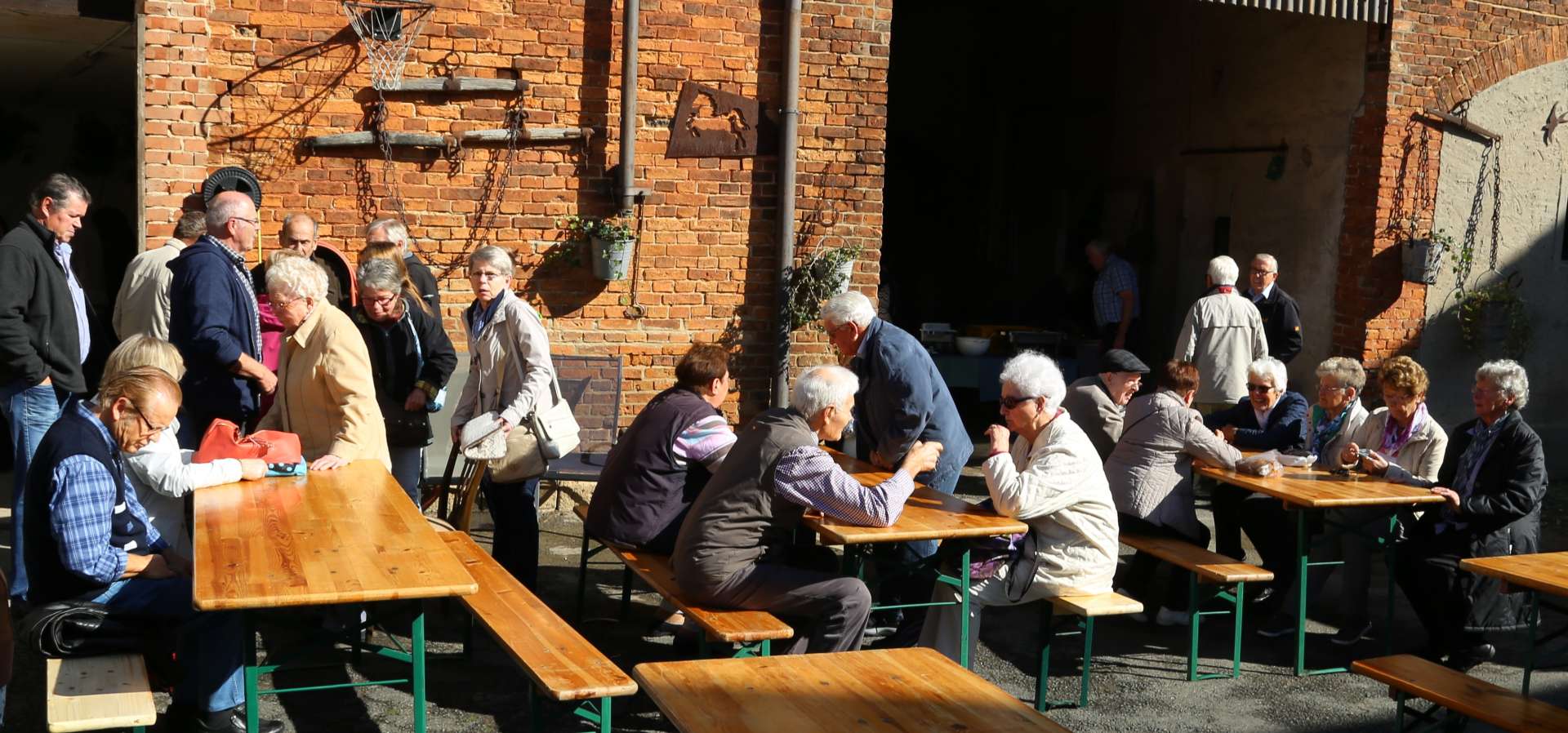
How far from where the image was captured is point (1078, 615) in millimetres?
5305

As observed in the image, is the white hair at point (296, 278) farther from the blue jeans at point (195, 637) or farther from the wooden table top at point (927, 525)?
the wooden table top at point (927, 525)

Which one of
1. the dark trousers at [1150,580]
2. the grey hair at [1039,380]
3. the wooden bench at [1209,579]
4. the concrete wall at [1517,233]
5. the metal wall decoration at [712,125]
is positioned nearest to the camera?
the grey hair at [1039,380]

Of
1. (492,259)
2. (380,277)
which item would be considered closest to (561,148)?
(492,259)

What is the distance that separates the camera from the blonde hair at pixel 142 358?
450 centimetres

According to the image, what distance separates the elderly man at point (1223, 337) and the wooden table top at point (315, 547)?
5629mm

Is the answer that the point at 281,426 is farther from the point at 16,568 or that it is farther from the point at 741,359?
the point at 741,359

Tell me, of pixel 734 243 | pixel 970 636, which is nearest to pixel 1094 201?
pixel 734 243

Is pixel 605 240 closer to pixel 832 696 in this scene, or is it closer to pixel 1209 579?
A: pixel 1209 579

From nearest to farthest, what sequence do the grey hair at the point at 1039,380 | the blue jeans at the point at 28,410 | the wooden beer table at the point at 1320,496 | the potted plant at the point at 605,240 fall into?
the grey hair at the point at 1039,380, the wooden beer table at the point at 1320,496, the blue jeans at the point at 28,410, the potted plant at the point at 605,240

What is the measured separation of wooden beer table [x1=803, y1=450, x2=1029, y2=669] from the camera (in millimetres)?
4934

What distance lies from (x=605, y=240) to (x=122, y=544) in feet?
13.4

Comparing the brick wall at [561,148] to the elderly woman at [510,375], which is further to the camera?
the brick wall at [561,148]

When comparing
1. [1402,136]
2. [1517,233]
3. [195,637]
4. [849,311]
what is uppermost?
[1402,136]

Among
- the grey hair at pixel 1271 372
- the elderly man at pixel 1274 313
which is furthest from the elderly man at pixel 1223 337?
the grey hair at pixel 1271 372
